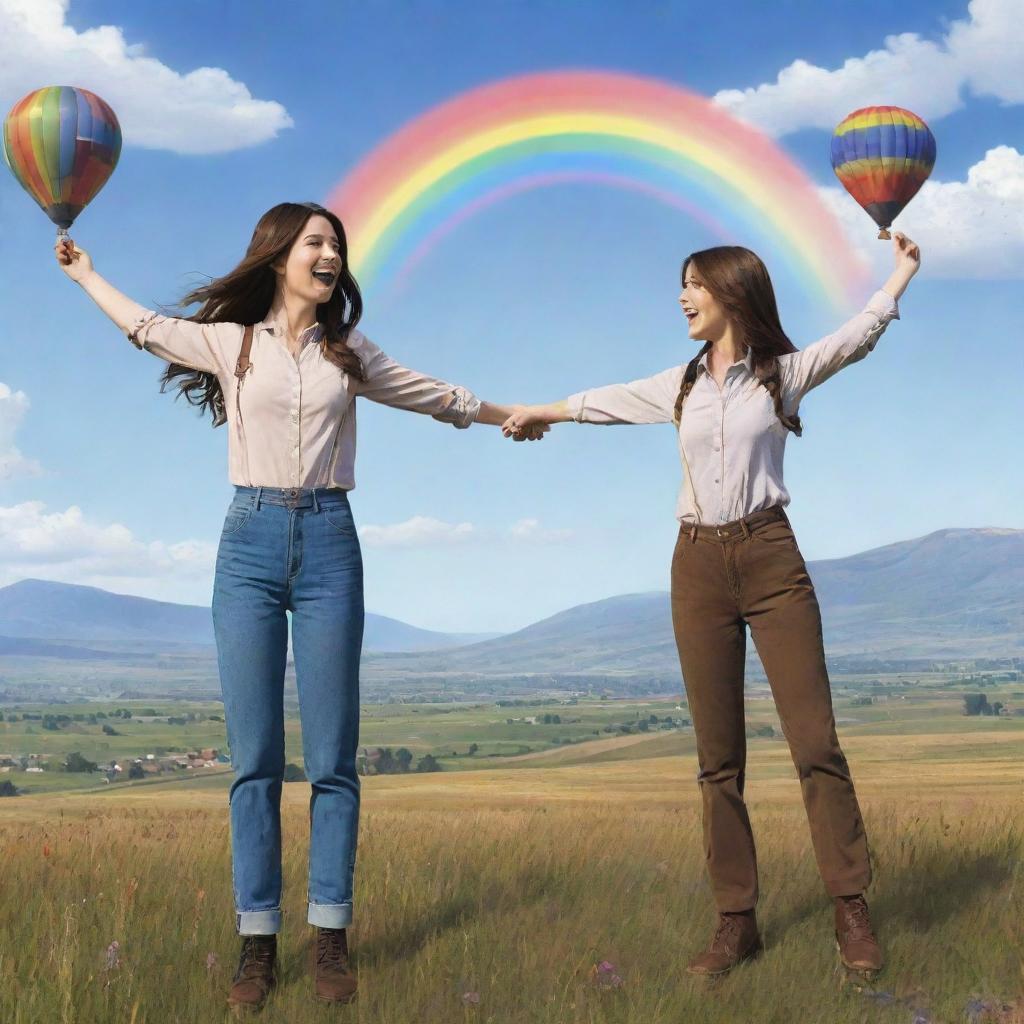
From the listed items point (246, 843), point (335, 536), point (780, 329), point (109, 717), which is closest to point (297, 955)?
point (246, 843)

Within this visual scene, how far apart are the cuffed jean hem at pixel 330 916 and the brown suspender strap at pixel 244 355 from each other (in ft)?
7.33

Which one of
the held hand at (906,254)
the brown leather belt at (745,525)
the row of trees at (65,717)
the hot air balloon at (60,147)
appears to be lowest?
the row of trees at (65,717)

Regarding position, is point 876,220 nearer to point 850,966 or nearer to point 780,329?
point 780,329

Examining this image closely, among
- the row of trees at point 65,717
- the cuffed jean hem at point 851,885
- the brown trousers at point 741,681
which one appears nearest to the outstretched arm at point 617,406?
the brown trousers at point 741,681

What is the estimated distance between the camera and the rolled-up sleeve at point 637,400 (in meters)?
5.97

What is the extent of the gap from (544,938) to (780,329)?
300 centimetres

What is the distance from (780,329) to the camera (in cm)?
584

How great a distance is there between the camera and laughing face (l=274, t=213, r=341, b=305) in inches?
213

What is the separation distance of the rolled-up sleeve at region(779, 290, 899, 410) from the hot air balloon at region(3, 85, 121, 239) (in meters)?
3.73

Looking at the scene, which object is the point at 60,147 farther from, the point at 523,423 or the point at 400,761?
the point at 400,761

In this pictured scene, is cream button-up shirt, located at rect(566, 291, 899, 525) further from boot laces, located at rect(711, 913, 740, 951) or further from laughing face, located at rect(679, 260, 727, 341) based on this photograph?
boot laces, located at rect(711, 913, 740, 951)

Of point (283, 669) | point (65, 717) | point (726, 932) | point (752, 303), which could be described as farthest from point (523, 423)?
point (65, 717)

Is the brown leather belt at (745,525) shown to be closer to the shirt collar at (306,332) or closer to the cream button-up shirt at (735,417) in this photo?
the cream button-up shirt at (735,417)

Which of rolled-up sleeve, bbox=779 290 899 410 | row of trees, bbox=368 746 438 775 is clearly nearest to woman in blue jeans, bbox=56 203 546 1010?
rolled-up sleeve, bbox=779 290 899 410
